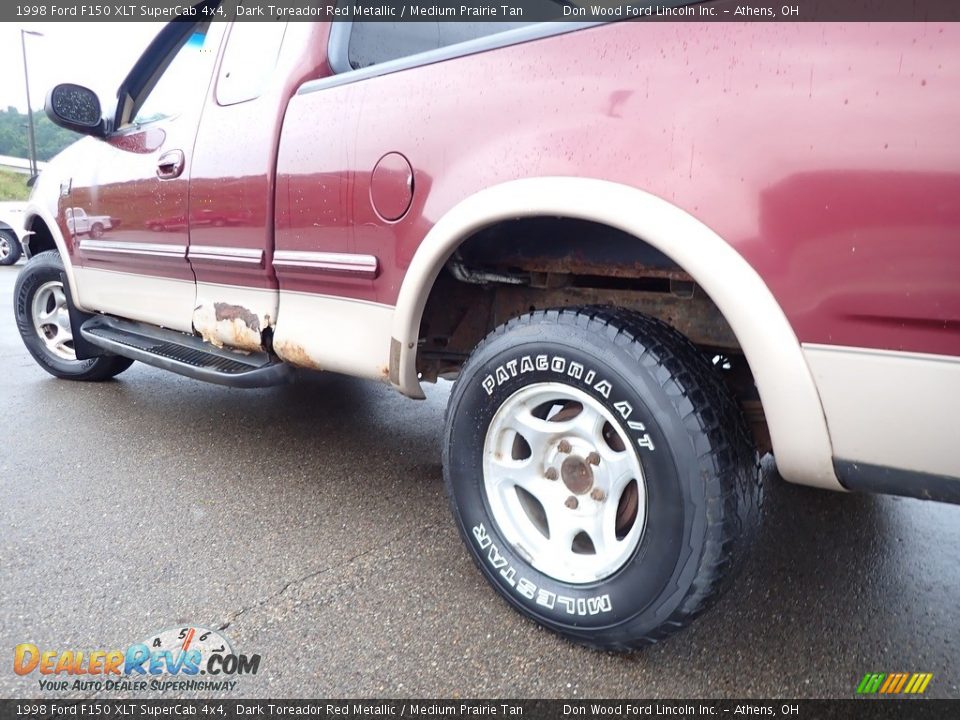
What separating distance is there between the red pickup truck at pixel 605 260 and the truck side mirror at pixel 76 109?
76 cm

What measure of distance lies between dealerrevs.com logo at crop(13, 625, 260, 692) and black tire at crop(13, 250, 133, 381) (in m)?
2.67

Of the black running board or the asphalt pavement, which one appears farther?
the black running board

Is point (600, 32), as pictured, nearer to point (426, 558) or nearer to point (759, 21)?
point (759, 21)

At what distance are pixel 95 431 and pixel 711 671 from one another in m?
2.91

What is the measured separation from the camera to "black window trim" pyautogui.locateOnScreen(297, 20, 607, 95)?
1.66m

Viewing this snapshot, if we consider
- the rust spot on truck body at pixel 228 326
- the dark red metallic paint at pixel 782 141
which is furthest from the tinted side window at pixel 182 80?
the dark red metallic paint at pixel 782 141

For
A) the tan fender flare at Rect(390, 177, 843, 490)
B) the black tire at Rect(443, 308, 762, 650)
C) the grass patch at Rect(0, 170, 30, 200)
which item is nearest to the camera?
the tan fender flare at Rect(390, 177, 843, 490)

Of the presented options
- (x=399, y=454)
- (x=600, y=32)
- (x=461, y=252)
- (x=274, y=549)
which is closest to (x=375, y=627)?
(x=274, y=549)

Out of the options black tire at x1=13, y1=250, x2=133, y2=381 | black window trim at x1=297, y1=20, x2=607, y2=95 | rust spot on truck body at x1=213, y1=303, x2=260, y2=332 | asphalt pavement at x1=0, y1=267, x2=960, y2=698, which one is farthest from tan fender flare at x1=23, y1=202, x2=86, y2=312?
black window trim at x1=297, y1=20, x2=607, y2=95

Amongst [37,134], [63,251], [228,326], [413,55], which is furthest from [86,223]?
[37,134]

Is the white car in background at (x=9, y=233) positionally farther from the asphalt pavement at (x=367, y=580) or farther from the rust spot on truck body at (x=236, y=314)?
the rust spot on truck body at (x=236, y=314)

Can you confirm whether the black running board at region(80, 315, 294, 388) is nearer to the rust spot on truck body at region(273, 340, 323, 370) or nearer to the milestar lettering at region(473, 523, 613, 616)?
the rust spot on truck body at region(273, 340, 323, 370)

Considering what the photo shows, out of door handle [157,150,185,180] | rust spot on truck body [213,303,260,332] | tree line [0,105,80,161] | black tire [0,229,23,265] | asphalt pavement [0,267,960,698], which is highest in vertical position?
tree line [0,105,80,161]

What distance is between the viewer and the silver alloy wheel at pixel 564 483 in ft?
5.41
